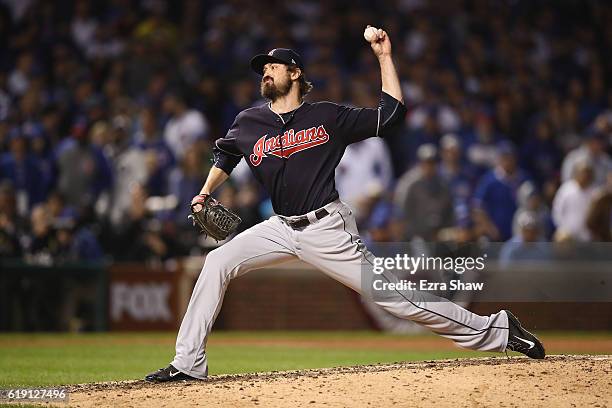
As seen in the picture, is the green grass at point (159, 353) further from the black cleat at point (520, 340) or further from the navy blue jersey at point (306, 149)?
the black cleat at point (520, 340)

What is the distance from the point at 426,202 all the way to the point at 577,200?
1955mm

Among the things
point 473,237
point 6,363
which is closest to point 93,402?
point 6,363

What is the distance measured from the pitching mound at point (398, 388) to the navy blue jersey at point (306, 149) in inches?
41.8

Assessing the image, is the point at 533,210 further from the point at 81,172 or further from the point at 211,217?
the point at 211,217

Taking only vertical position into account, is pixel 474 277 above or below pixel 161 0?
below

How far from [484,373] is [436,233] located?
687cm

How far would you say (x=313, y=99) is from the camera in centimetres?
1437

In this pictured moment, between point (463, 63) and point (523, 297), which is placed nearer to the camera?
point (523, 297)

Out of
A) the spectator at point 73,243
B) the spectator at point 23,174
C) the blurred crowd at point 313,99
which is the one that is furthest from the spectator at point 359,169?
the spectator at point 23,174

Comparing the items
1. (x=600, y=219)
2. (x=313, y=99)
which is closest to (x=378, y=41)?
(x=600, y=219)

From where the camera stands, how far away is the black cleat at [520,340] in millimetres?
6703

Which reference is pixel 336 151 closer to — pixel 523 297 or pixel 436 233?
pixel 523 297

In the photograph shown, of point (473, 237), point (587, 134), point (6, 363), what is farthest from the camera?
point (587, 134)

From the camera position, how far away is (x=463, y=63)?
1634 centimetres
